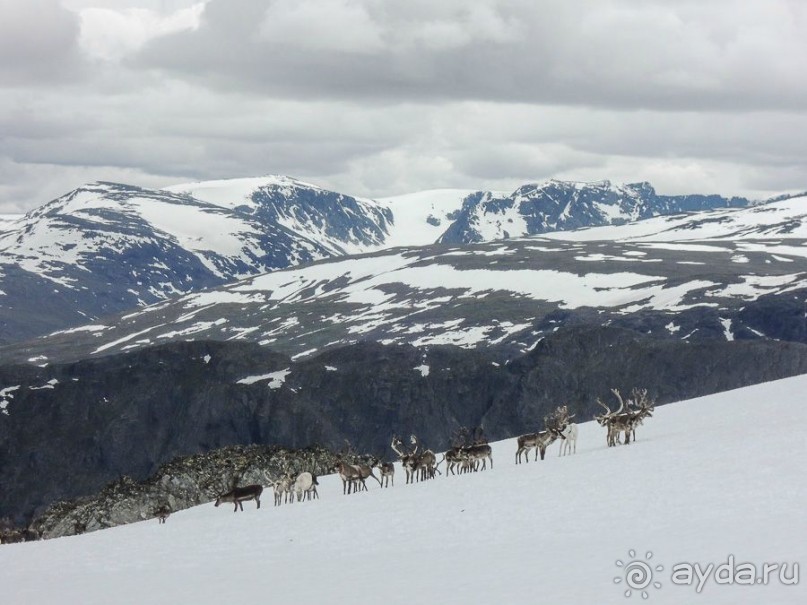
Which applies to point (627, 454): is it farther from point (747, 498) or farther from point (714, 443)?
point (747, 498)

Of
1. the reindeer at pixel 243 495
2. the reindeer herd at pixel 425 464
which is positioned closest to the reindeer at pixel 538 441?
the reindeer herd at pixel 425 464

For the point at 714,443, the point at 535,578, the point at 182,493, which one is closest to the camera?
the point at 535,578

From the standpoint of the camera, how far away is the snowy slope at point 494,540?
26.3 meters

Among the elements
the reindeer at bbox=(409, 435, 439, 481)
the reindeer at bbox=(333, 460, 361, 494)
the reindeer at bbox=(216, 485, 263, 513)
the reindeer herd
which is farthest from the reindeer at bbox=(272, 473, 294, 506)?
the reindeer at bbox=(409, 435, 439, 481)

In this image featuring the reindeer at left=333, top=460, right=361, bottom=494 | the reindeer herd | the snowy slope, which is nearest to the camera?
the snowy slope

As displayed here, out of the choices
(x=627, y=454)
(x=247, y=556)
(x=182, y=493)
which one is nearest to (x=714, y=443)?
(x=627, y=454)

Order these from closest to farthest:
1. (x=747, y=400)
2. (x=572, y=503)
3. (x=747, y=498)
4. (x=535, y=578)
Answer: (x=535, y=578)
(x=747, y=498)
(x=572, y=503)
(x=747, y=400)

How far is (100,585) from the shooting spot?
110 feet

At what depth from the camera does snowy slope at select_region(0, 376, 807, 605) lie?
26297 millimetres

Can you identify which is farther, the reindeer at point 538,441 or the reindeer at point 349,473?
the reindeer at point 538,441

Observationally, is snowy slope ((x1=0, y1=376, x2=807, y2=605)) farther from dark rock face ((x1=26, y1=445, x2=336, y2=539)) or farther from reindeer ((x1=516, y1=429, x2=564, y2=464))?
dark rock face ((x1=26, y1=445, x2=336, y2=539))

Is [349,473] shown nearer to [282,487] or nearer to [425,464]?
[282,487]

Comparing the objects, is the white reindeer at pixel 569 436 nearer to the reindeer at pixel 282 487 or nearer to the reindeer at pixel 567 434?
the reindeer at pixel 567 434

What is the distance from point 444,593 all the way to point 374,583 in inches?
108
